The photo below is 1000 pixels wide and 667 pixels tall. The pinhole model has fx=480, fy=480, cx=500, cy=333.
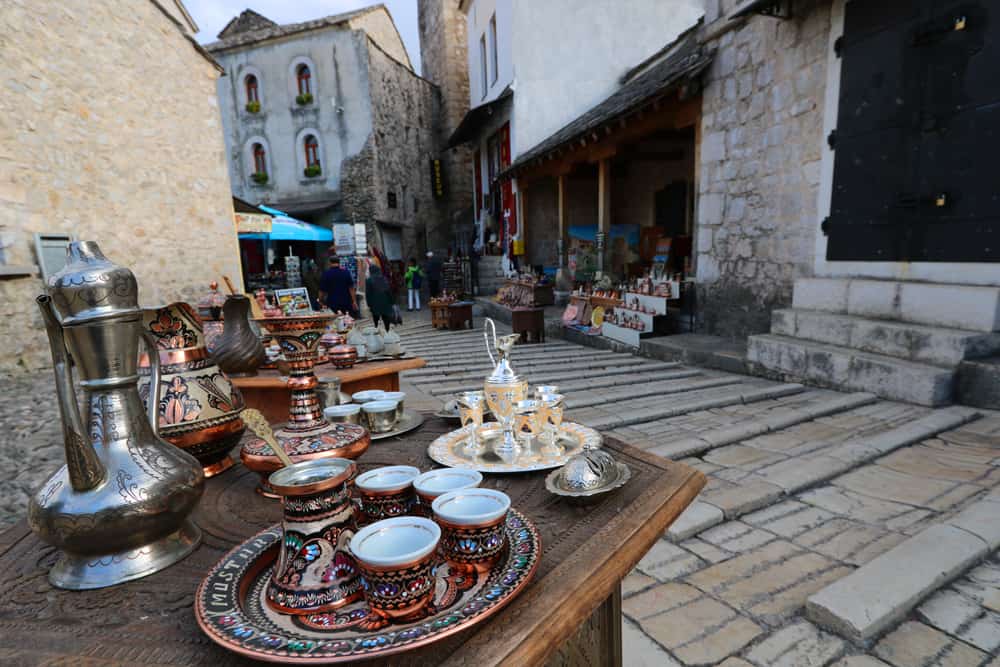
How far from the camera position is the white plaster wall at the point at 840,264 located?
3.83 m

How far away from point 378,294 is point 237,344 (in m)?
5.93

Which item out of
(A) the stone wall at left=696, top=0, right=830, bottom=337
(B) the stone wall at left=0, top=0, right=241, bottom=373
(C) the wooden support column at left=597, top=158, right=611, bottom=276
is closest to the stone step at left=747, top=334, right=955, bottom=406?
(A) the stone wall at left=696, top=0, right=830, bottom=337

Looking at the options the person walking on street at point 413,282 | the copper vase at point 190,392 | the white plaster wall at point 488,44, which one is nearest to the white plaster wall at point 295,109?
the white plaster wall at point 488,44

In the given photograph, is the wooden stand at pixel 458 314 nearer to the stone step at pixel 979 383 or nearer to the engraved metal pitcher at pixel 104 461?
the stone step at pixel 979 383

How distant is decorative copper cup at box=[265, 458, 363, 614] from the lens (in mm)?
813

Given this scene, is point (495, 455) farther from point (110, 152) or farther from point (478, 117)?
point (478, 117)

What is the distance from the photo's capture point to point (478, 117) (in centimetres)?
1485

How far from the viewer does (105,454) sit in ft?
3.09

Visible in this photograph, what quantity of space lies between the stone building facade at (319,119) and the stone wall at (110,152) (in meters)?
9.41

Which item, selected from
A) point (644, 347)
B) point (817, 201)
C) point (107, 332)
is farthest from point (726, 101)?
point (107, 332)

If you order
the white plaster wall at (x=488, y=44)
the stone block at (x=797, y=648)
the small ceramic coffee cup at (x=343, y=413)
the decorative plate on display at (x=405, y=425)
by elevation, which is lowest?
the stone block at (x=797, y=648)

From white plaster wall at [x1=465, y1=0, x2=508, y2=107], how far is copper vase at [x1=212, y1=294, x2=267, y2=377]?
38.6 feet

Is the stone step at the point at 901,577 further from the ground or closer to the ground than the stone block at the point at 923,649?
further from the ground

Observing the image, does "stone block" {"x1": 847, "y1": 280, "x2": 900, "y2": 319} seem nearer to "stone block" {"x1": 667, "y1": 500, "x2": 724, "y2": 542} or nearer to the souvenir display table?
"stone block" {"x1": 667, "y1": 500, "x2": 724, "y2": 542}
